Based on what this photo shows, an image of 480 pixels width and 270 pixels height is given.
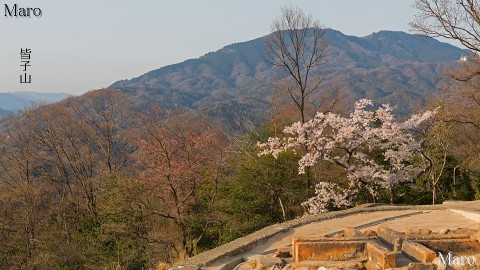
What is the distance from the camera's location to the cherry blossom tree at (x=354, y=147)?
1697 centimetres

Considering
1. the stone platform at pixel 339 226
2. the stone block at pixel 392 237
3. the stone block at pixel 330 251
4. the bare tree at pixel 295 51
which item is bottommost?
the stone platform at pixel 339 226

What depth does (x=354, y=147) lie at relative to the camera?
56.4 feet

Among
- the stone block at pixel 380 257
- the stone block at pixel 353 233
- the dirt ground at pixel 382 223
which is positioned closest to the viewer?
the stone block at pixel 380 257

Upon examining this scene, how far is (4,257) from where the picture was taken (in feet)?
70.1

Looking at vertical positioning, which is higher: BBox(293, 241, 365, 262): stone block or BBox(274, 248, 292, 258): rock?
BBox(293, 241, 365, 262): stone block

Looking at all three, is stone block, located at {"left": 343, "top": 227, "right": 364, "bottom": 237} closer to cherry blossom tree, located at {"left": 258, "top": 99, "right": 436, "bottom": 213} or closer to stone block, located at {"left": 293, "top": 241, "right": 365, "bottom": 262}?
stone block, located at {"left": 293, "top": 241, "right": 365, "bottom": 262}

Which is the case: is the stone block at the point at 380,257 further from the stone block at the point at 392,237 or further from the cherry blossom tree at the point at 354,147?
the cherry blossom tree at the point at 354,147

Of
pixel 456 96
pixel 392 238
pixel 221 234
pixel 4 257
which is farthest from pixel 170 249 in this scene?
pixel 456 96

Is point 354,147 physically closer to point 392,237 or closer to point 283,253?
point 392,237

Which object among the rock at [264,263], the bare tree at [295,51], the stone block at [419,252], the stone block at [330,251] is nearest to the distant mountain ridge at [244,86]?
the bare tree at [295,51]

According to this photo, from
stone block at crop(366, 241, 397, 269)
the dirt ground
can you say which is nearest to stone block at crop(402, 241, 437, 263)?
stone block at crop(366, 241, 397, 269)

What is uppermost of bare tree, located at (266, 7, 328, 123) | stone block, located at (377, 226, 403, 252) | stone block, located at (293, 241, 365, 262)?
bare tree, located at (266, 7, 328, 123)

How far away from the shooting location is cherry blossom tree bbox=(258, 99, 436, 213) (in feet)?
55.7

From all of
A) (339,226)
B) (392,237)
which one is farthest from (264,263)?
(339,226)
